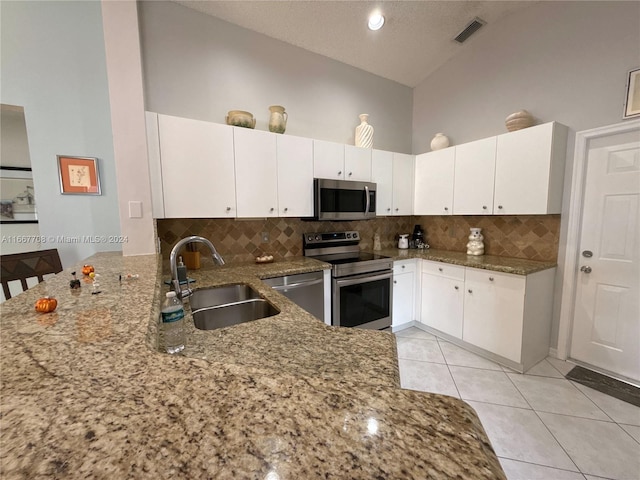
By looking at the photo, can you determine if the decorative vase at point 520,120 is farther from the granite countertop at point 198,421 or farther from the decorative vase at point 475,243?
the granite countertop at point 198,421

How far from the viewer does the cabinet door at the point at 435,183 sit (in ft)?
9.53

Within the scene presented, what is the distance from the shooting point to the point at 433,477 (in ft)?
0.97

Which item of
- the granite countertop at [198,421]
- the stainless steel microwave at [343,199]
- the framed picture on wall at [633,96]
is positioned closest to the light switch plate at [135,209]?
the granite countertop at [198,421]

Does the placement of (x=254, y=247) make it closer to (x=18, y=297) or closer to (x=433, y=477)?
(x=18, y=297)

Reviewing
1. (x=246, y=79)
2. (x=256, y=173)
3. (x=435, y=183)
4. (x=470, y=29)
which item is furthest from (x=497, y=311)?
(x=246, y=79)

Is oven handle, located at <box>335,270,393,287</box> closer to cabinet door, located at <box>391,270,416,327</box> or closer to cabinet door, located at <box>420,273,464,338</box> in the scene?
cabinet door, located at <box>391,270,416,327</box>

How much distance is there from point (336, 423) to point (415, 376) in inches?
88.3

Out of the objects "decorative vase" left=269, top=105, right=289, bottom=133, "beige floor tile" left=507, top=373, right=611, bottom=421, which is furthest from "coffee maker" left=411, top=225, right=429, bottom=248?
"decorative vase" left=269, top=105, right=289, bottom=133

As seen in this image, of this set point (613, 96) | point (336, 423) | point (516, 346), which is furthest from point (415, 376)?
point (613, 96)

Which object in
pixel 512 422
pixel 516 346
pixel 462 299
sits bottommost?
pixel 512 422

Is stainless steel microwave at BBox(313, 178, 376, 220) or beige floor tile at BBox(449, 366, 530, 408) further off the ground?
stainless steel microwave at BBox(313, 178, 376, 220)

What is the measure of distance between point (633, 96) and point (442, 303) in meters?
2.27

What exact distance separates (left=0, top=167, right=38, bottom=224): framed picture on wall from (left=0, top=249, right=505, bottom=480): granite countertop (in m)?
Result: 3.10

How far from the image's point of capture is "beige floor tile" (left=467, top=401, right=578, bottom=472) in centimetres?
149
